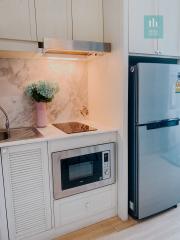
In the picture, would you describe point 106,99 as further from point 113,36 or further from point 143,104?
point 113,36

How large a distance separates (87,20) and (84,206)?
1798 mm

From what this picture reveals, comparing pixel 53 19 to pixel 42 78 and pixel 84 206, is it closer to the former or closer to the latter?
pixel 42 78

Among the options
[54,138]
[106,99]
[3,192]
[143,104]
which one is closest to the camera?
[3,192]

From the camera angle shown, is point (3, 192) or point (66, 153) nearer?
point (3, 192)

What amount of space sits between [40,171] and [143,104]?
3.54 feet

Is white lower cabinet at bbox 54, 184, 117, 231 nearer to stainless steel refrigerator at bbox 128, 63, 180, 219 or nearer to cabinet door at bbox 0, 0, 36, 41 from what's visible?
stainless steel refrigerator at bbox 128, 63, 180, 219

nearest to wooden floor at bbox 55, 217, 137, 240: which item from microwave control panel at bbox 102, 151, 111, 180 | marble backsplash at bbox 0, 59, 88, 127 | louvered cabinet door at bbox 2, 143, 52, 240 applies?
louvered cabinet door at bbox 2, 143, 52, 240

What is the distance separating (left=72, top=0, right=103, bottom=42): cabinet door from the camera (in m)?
1.97

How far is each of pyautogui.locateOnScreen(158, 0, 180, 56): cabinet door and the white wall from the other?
46 cm

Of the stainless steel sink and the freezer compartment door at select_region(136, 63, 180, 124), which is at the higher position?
the freezer compartment door at select_region(136, 63, 180, 124)

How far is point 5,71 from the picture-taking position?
2.11 m

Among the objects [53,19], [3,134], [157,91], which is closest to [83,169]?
[3,134]

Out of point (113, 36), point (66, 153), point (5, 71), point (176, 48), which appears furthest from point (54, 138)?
point (176, 48)

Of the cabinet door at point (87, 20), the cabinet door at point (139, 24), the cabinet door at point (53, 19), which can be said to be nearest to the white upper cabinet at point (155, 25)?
the cabinet door at point (139, 24)
